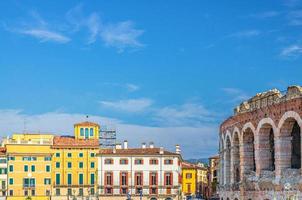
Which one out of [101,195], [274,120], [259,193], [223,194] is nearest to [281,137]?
[274,120]

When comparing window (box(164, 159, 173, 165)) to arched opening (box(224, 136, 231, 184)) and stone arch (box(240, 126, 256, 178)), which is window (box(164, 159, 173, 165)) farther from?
stone arch (box(240, 126, 256, 178))

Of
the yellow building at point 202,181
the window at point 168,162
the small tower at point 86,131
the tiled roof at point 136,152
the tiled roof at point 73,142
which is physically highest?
the small tower at point 86,131

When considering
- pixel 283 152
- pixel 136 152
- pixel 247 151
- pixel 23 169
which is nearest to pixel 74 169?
pixel 23 169

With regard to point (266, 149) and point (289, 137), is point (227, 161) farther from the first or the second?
point (289, 137)

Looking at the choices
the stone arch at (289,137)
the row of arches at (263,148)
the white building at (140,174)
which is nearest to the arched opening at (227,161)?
the row of arches at (263,148)

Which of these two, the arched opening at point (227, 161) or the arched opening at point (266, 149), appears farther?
the arched opening at point (227, 161)

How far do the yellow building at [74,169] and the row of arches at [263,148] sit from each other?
42352 mm

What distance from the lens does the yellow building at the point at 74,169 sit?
297ft

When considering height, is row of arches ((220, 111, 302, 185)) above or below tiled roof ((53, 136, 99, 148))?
below

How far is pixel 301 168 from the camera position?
36.2 m

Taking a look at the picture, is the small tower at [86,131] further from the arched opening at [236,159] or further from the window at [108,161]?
the arched opening at [236,159]

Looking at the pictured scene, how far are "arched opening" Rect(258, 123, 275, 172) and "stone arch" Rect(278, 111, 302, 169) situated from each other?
6.43 feet

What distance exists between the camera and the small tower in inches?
3730

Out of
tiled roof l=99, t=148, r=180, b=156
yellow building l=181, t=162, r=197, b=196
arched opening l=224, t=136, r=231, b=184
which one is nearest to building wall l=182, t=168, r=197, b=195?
yellow building l=181, t=162, r=197, b=196
